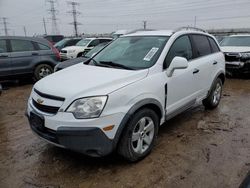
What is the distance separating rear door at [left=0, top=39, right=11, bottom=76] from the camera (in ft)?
26.2

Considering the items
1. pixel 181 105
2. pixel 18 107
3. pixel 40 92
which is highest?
pixel 40 92

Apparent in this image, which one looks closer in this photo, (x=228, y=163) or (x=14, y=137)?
(x=228, y=163)

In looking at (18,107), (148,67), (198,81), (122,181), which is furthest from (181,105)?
(18,107)

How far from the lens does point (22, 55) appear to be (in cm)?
837

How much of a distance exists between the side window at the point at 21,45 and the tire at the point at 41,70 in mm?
667

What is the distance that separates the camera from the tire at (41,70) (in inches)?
344

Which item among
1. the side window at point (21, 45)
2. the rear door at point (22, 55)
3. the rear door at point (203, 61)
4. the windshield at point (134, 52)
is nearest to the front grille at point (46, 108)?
the windshield at point (134, 52)

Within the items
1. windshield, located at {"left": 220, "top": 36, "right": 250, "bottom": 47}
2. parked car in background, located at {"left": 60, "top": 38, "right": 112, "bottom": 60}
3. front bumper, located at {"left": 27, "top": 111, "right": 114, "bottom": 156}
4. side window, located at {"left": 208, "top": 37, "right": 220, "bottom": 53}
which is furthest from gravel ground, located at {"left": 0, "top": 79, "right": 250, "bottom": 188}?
parked car in background, located at {"left": 60, "top": 38, "right": 112, "bottom": 60}

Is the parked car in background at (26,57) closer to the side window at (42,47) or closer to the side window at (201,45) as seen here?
the side window at (42,47)

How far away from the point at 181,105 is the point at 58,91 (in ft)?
6.64

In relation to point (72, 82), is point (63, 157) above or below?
below

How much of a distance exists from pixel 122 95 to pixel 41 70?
21.8 ft

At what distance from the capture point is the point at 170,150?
367cm

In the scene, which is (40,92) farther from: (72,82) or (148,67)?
(148,67)
